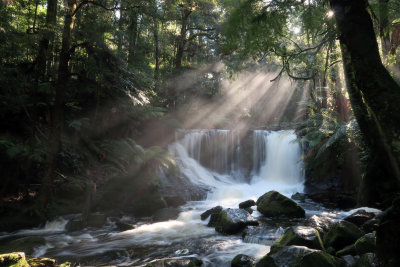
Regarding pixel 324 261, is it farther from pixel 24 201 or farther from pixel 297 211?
pixel 24 201

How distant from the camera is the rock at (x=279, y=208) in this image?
912cm

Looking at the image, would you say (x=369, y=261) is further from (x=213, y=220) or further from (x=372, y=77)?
(x=213, y=220)

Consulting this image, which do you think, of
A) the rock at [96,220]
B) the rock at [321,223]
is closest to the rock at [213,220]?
the rock at [321,223]

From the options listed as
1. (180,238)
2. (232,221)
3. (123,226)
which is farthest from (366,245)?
(123,226)

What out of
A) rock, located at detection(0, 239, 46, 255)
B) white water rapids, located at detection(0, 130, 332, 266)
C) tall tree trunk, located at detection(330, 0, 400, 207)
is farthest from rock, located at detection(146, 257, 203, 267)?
tall tree trunk, located at detection(330, 0, 400, 207)

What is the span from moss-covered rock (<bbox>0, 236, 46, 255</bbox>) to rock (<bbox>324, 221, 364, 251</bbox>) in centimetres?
626

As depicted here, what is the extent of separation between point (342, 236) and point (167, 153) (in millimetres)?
6836

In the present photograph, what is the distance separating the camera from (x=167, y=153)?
35.0 feet

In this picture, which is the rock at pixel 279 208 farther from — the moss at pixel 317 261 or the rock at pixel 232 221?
the moss at pixel 317 261

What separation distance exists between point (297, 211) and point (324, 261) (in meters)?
5.69

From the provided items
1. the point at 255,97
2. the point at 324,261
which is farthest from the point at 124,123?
the point at 255,97

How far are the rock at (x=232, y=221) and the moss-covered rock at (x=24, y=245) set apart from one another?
4.53m

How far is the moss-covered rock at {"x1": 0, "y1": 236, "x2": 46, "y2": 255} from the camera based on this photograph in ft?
18.7

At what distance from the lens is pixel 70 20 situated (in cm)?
703
